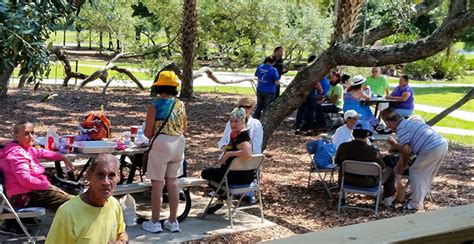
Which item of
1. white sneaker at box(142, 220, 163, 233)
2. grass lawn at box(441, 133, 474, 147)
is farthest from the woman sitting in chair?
grass lawn at box(441, 133, 474, 147)

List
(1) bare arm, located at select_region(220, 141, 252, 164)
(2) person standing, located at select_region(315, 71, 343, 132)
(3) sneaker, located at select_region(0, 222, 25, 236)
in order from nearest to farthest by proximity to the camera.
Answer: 1. (3) sneaker, located at select_region(0, 222, 25, 236)
2. (1) bare arm, located at select_region(220, 141, 252, 164)
3. (2) person standing, located at select_region(315, 71, 343, 132)

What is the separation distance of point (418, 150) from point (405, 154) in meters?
0.16

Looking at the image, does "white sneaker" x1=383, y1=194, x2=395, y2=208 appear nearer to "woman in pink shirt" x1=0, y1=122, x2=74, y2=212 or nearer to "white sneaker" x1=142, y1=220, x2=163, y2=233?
"white sneaker" x1=142, y1=220, x2=163, y2=233

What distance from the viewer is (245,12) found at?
24.2 metres

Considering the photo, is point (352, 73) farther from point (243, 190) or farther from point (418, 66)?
point (418, 66)

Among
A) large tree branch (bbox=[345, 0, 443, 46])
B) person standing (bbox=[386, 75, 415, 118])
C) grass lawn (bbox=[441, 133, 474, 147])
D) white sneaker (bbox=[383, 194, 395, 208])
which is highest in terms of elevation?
large tree branch (bbox=[345, 0, 443, 46])

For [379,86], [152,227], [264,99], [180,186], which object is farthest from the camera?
[379,86]

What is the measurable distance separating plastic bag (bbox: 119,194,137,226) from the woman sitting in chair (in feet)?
3.04

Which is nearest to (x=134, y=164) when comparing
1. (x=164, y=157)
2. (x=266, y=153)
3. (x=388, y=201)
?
(x=164, y=157)

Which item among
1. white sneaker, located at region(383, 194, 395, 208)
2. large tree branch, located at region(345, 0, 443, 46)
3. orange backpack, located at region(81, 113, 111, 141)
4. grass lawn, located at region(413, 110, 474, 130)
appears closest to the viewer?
orange backpack, located at region(81, 113, 111, 141)

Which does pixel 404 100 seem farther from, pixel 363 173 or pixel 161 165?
pixel 161 165

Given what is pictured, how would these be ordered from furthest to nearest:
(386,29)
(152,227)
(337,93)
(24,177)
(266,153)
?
(386,29) → (337,93) → (266,153) → (152,227) → (24,177)

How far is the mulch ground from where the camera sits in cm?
776

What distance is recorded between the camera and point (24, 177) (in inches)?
237
